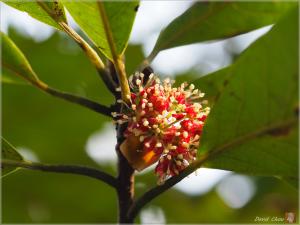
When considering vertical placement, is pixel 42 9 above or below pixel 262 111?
above

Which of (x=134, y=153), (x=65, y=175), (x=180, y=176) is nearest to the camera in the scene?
(x=180, y=176)

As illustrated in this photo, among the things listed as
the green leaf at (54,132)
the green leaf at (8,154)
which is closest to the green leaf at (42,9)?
the green leaf at (8,154)

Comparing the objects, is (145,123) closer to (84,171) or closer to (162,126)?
(162,126)

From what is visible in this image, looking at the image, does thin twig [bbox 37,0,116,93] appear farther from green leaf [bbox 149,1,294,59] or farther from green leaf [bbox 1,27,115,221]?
green leaf [bbox 1,27,115,221]

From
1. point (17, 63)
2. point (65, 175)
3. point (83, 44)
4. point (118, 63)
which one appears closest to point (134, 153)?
point (118, 63)

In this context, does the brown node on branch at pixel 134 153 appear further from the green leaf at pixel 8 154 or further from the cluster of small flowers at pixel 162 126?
the green leaf at pixel 8 154

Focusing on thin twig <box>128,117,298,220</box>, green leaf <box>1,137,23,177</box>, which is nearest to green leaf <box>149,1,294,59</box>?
thin twig <box>128,117,298,220</box>
